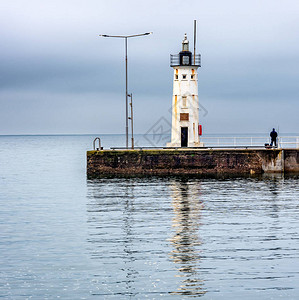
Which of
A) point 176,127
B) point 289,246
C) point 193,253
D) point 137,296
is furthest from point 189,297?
point 176,127

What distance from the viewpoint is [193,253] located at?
19.7 m

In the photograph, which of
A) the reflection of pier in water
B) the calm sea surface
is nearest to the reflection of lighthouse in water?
the calm sea surface

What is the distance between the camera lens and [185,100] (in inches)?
1991

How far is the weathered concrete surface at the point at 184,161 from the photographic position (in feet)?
152

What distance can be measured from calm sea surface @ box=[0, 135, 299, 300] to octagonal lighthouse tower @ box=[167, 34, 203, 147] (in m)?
13.8

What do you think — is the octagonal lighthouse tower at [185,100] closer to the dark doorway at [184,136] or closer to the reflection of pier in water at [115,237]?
the dark doorway at [184,136]

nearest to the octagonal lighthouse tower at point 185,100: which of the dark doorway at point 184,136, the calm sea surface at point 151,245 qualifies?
the dark doorway at point 184,136

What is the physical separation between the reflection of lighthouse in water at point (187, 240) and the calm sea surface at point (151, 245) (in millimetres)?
36

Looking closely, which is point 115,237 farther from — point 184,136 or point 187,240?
point 184,136

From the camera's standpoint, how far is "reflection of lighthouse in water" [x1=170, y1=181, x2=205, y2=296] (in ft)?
54.0

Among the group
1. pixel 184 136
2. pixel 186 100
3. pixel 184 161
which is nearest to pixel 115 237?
pixel 184 161

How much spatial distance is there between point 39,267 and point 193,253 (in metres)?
5.33

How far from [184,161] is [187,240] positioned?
82.7 ft

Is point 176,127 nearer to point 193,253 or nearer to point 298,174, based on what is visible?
point 298,174
